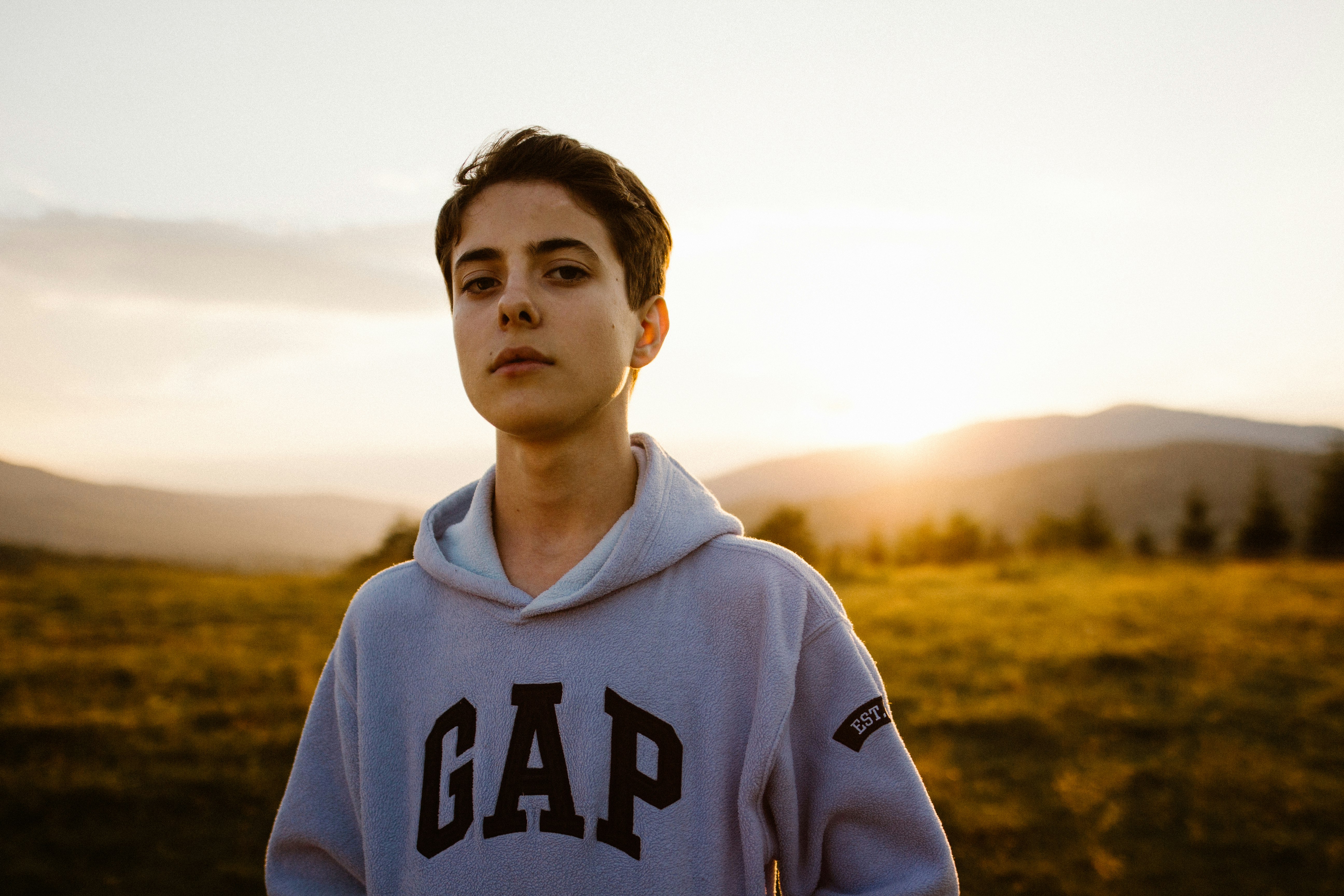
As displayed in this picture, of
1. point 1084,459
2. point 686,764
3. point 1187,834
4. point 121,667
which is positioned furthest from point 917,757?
point 1084,459

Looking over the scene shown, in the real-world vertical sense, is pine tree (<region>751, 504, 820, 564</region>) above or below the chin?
below

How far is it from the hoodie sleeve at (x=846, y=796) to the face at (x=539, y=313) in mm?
851

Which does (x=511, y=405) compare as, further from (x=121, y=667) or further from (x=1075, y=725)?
(x=121, y=667)

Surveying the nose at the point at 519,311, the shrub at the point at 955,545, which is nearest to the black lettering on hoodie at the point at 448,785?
the nose at the point at 519,311

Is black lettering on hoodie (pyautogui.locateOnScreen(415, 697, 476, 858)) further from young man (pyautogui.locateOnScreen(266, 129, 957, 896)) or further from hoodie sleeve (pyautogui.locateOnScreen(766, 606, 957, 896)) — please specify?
hoodie sleeve (pyautogui.locateOnScreen(766, 606, 957, 896))

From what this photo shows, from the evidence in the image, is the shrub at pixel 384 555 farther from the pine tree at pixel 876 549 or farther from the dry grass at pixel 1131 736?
the pine tree at pixel 876 549

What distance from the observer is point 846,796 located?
175 cm

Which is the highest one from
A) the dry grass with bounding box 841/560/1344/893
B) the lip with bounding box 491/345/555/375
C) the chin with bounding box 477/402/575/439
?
the lip with bounding box 491/345/555/375

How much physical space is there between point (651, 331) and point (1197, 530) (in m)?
61.3

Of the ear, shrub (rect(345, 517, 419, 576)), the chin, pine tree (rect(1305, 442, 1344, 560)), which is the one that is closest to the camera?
the chin

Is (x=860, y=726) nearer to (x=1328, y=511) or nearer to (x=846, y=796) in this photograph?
(x=846, y=796)

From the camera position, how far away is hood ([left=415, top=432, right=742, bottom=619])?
1.88 m

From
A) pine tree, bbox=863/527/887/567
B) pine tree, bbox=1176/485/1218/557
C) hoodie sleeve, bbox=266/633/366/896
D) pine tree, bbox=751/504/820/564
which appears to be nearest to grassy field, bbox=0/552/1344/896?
hoodie sleeve, bbox=266/633/366/896

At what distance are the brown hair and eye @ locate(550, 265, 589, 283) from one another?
0.16 meters
